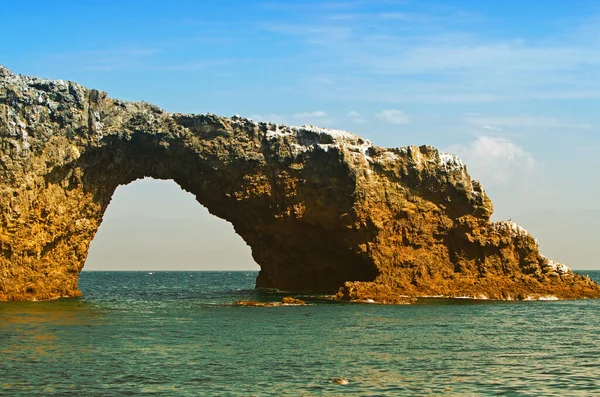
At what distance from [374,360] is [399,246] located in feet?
89.7

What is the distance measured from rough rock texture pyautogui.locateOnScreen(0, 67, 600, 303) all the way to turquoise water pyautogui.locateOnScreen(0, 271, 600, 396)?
8.07m

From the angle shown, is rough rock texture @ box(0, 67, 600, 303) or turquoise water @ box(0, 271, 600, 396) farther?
rough rock texture @ box(0, 67, 600, 303)

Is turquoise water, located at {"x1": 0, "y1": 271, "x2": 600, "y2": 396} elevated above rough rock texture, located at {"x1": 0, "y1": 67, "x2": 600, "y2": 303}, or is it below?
below

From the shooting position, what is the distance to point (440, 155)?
167 feet

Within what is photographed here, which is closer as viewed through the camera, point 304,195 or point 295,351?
point 295,351

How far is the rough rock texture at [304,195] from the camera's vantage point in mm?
44312

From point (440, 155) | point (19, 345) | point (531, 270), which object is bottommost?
point (19, 345)

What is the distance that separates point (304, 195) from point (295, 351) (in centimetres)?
2577

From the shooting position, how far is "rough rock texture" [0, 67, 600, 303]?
44312 mm

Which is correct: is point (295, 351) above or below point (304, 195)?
below

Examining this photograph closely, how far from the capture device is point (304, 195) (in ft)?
163

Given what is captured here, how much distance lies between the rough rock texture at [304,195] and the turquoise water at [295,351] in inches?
318

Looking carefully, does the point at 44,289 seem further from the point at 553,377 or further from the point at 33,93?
the point at 553,377

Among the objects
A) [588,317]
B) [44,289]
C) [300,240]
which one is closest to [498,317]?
[588,317]
